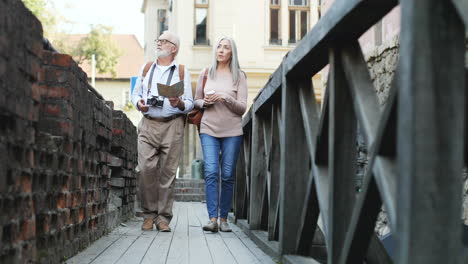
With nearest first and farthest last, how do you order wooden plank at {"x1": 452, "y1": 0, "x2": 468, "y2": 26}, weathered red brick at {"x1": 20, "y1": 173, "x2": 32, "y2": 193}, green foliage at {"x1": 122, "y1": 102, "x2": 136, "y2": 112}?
wooden plank at {"x1": 452, "y1": 0, "x2": 468, "y2": 26} → weathered red brick at {"x1": 20, "y1": 173, "x2": 32, "y2": 193} → green foliage at {"x1": 122, "y1": 102, "x2": 136, "y2": 112}

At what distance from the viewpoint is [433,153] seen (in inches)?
58.4

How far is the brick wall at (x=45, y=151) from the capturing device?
7.55ft

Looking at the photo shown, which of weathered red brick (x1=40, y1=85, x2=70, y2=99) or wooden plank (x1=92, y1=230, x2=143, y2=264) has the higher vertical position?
weathered red brick (x1=40, y1=85, x2=70, y2=99)

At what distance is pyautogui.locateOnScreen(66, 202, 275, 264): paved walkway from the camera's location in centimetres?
373

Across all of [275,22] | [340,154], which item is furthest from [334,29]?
[275,22]

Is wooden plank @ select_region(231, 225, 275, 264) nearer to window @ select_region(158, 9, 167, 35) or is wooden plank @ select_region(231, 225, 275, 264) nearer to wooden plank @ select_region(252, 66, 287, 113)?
wooden plank @ select_region(252, 66, 287, 113)

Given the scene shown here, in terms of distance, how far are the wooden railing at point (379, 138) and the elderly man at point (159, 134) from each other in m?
2.12

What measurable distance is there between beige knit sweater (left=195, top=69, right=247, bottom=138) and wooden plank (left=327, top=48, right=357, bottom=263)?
3266 millimetres

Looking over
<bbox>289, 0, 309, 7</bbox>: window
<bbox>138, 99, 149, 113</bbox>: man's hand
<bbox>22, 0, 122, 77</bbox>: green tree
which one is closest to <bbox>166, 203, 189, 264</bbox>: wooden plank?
<bbox>138, 99, 149, 113</bbox>: man's hand

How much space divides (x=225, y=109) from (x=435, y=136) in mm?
4301

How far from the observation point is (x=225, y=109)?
5.75m

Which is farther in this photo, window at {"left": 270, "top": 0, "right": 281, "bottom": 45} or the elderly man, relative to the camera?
window at {"left": 270, "top": 0, "right": 281, "bottom": 45}

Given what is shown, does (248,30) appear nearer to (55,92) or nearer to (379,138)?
(55,92)

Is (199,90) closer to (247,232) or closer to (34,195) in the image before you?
(247,232)
